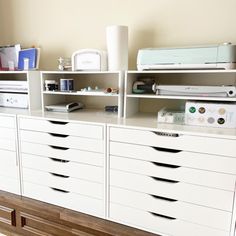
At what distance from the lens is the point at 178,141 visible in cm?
116

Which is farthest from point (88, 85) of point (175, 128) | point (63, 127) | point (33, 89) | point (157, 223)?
point (157, 223)

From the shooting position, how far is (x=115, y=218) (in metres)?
1.38

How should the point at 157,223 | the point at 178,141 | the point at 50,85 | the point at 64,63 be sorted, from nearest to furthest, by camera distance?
the point at 178,141
the point at 157,223
the point at 50,85
the point at 64,63

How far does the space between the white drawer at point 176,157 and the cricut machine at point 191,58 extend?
483 mm

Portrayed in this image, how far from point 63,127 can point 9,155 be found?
525 millimetres

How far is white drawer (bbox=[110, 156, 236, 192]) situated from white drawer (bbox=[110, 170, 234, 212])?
0.09 ft

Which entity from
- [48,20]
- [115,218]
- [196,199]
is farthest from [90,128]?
[48,20]

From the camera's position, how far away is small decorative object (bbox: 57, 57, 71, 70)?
1.71 m

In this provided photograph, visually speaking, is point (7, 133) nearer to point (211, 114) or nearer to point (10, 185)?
point (10, 185)

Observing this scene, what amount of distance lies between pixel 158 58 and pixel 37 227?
1.36 m

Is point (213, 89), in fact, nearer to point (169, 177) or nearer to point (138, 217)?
point (169, 177)

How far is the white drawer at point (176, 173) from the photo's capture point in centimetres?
109

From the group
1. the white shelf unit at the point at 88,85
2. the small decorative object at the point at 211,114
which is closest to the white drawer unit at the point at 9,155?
the white shelf unit at the point at 88,85

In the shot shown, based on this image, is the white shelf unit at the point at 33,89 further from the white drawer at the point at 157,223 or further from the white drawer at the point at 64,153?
the white drawer at the point at 157,223
